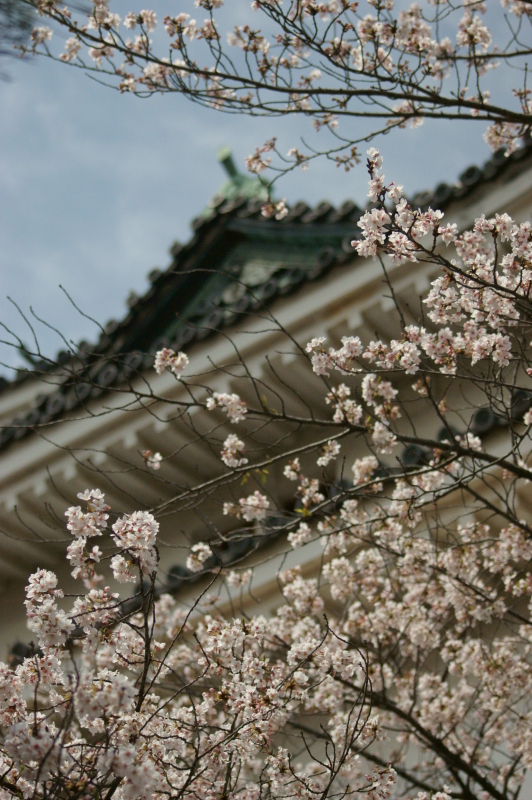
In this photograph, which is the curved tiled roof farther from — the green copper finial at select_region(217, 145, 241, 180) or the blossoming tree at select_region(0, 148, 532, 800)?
the green copper finial at select_region(217, 145, 241, 180)

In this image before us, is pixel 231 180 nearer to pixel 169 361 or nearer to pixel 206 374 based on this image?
pixel 206 374

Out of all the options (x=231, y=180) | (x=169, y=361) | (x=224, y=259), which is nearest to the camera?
(x=169, y=361)

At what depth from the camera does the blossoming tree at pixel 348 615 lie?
114 inches

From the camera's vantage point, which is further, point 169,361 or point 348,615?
point 348,615

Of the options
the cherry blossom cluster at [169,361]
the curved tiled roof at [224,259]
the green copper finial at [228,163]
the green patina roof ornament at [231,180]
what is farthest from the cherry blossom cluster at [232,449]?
the green copper finial at [228,163]

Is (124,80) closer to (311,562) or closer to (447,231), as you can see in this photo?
(447,231)

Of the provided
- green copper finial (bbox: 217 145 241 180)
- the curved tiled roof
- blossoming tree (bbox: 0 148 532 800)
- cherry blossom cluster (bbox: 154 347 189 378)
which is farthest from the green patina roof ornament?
cherry blossom cluster (bbox: 154 347 189 378)

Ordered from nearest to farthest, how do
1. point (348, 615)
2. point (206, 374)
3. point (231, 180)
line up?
1. point (348, 615)
2. point (206, 374)
3. point (231, 180)

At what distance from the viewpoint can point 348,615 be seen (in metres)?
5.60

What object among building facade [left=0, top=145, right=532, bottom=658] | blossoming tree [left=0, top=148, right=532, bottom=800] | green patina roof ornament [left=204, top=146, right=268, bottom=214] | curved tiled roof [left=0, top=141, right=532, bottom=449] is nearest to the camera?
blossoming tree [left=0, top=148, right=532, bottom=800]

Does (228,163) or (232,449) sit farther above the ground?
(228,163)

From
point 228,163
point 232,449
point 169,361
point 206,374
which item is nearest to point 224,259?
point 206,374

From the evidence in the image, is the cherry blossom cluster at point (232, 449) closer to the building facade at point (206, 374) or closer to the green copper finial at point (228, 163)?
the building facade at point (206, 374)

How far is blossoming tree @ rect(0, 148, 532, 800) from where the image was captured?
289 centimetres
